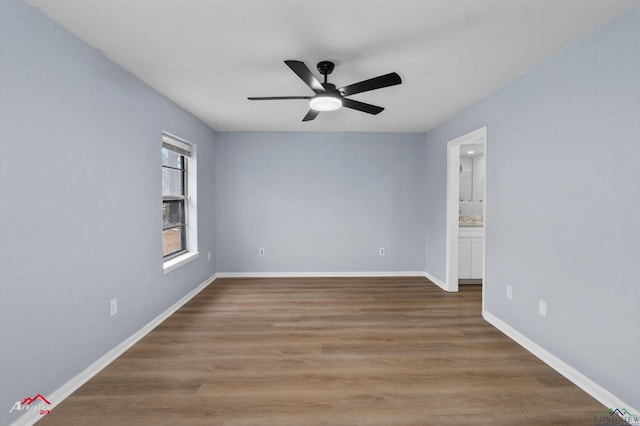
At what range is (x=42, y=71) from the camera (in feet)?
5.97

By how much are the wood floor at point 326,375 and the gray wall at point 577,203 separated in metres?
0.34

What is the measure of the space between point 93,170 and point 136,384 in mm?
1619

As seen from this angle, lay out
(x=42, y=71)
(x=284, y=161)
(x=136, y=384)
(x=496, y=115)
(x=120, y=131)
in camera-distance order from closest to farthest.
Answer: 1. (x=42, y=71)
2. (x=136, y=384)
3. (x=120, y=131)
4. (x=496, y=115)
5. (x=284, y=161)

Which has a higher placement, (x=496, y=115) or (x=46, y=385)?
(x=496, y=115)

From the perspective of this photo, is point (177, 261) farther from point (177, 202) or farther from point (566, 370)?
point (566, 370)

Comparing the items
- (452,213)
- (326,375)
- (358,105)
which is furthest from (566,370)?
(358,105)

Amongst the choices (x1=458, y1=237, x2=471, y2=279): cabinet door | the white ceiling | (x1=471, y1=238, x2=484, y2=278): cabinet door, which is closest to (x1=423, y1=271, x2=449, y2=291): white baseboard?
(x1=458, y1=237, x2=471, y2=279): cabinet door

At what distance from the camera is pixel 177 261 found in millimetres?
3729

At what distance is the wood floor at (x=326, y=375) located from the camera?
184cm

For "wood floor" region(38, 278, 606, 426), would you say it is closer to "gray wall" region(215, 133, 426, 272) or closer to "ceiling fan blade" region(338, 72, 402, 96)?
"gray wall" region(215, 133, 426, 272)

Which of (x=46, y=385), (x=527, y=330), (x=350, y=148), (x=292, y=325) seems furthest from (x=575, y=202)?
(x=46, y=385)

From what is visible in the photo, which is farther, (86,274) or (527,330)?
(527,330)

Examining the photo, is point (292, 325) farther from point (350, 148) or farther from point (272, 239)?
point (350, 148)

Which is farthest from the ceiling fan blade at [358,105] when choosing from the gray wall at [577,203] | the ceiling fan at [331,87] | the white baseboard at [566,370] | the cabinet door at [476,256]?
the cabinet door at [476,256]
